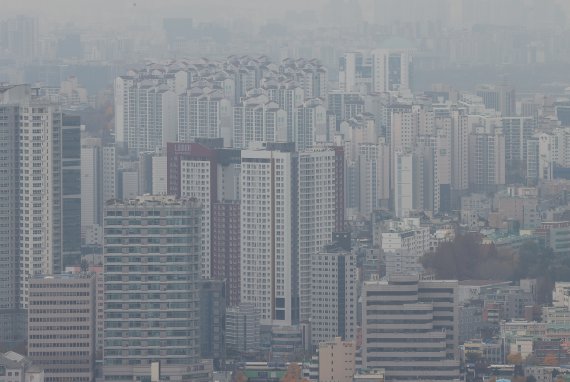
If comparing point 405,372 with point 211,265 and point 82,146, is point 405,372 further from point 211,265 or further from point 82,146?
point 82,146

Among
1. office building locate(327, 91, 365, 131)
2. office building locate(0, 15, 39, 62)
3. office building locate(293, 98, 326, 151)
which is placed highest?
office building locate(0, 15, 39, 62)

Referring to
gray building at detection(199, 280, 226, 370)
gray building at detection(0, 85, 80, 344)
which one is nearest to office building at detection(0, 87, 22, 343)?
gray building at detection(0, 85, 80, 344)

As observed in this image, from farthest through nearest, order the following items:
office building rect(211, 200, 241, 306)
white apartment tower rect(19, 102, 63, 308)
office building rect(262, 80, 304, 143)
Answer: office building rect(262, 80, 304, 143), office building rect(211, 200, 241, 306), white apartment tower rect(19, 102, 63, 308)

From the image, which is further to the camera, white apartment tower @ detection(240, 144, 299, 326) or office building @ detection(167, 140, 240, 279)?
office building @ detection(167, 140, 240, 279)

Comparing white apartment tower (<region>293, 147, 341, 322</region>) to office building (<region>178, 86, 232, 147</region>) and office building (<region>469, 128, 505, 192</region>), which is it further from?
office building (<region>469, 128, 505, 192</region>)

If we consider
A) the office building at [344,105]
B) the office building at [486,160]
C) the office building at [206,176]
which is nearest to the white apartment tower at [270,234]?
the office building at [206,176]

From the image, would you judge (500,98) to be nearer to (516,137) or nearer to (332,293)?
(516,137)

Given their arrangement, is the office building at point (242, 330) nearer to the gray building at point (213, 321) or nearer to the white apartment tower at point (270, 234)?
the gray building at point (213, 321)

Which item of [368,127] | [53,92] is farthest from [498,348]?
[368,127]
